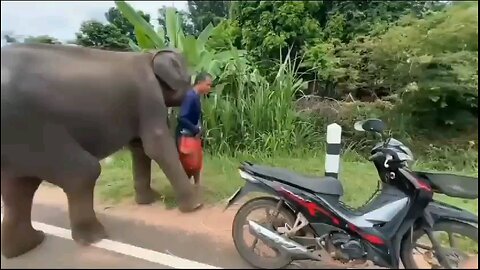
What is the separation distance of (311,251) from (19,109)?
1748 millimetres

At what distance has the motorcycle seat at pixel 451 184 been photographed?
311 cm

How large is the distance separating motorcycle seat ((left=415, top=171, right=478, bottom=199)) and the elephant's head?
175cm

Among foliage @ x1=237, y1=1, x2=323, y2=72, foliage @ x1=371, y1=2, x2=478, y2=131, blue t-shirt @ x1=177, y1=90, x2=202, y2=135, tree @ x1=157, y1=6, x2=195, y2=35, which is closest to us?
blue t-shirt @ x1=177, y1=90, x2=202, y2=135

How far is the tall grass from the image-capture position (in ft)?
19.5

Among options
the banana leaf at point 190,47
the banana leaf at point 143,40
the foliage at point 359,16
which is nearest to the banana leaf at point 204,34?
the banana leaf at point 190,47

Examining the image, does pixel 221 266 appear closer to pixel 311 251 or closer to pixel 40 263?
pixel 311 251

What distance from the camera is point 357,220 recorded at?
310cm

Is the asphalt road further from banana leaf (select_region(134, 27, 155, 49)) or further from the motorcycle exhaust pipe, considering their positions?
banana leaf (select_region(134, 27, 155, 49))

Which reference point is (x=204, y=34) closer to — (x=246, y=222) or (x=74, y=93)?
(x=74, y=93)

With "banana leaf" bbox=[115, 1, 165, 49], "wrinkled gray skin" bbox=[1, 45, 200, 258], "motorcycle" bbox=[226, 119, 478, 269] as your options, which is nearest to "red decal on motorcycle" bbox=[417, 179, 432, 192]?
"motorcycle" bbox=[226, 119, 478, 269]

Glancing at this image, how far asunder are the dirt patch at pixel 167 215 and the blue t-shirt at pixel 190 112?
1.99 feet

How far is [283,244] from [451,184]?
1013mm

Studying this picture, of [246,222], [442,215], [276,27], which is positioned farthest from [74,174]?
[276,27]

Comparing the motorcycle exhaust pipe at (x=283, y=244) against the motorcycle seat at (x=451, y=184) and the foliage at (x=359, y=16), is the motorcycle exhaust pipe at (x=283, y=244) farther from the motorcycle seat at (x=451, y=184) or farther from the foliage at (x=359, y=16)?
the foliage at (x=359, y=16)
